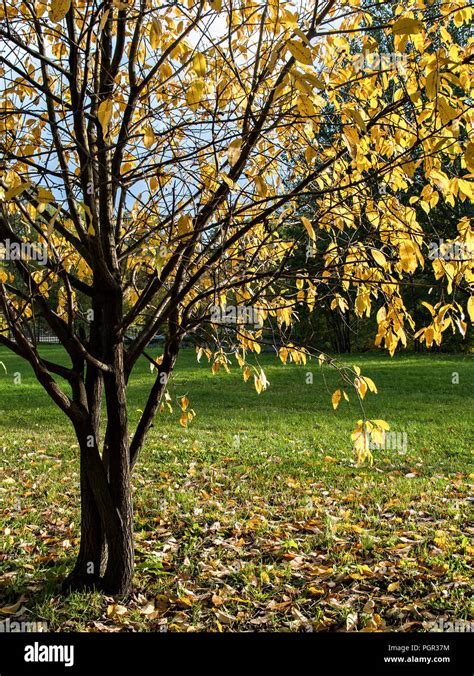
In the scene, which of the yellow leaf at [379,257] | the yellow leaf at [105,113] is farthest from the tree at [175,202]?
the yellow leaf at [105,113]

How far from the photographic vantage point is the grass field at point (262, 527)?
3336 mm

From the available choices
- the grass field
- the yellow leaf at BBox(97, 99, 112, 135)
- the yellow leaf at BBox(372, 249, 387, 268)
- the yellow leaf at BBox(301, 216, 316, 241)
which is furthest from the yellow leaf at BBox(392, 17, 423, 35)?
the grass field

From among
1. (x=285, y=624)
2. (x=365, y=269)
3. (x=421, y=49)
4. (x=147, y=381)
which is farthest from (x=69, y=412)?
(x=147, y=381)

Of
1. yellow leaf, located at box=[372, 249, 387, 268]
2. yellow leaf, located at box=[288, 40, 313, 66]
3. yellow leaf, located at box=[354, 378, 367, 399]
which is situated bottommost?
yellow leaf, located at box=[354, 378, 367, 399]

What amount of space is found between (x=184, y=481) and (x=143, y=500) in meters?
0.78

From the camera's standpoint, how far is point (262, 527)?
4.55 metres

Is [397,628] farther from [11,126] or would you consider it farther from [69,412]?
[11,126]

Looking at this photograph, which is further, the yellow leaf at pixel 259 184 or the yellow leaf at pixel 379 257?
the yellow leaf at pixel 379 257

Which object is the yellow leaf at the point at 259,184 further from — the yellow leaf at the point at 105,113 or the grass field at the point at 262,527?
the grass field at the point at 262,527

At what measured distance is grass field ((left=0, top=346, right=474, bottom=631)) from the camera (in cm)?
334

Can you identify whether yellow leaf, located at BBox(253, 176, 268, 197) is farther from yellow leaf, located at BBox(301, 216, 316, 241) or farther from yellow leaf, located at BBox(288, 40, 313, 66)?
yellow leaf, located at BBox(288, 40, 313, 66)

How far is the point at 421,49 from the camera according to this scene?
2809 millimetres

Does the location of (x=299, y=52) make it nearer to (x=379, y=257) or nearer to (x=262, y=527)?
(x=379, y=257)
